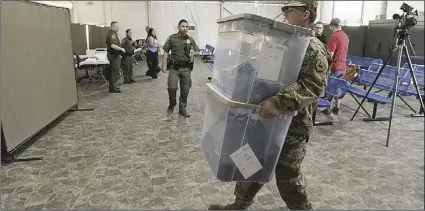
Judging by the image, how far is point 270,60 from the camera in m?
1.56

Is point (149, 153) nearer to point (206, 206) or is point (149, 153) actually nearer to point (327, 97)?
point (206, 206)

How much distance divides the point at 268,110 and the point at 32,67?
3664mm

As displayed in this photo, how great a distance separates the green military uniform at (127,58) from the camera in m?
8.37

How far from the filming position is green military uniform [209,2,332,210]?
1641 millimetres

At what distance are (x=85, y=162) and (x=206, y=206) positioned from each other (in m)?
1.66

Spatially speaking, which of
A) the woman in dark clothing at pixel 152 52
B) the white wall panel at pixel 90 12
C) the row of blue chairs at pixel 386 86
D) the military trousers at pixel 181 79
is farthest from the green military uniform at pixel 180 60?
the white wall panel at pixel 90 12

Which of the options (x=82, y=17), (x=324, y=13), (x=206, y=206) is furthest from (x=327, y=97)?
(x=82, y=17)

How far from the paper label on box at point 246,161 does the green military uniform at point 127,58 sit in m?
7.31

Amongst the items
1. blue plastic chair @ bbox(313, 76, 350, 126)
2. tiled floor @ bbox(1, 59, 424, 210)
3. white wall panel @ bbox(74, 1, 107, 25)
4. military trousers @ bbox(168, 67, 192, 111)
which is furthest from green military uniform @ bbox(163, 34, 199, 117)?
white wall panel @ bbox(74, 1, 107, 25)

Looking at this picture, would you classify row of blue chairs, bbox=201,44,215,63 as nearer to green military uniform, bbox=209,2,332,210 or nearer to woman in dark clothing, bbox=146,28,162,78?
woman in dark clothing, bbox=146,28,162,78

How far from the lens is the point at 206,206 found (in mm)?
2629

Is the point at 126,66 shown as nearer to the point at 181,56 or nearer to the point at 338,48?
the point at 181,56

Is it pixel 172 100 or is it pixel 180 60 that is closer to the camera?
pixel 180 60

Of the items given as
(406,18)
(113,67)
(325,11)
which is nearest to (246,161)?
(406,18)
